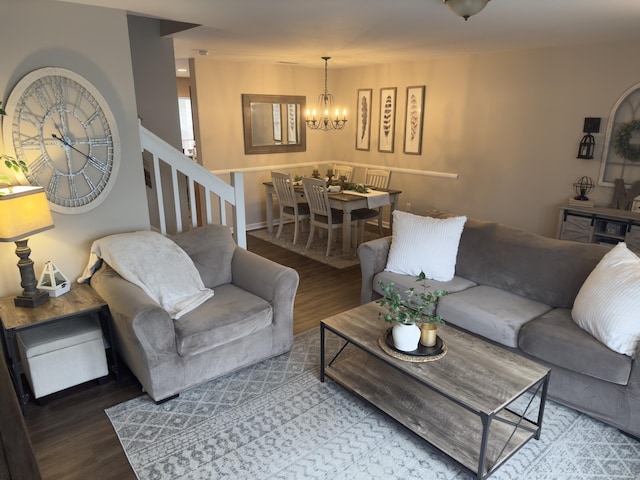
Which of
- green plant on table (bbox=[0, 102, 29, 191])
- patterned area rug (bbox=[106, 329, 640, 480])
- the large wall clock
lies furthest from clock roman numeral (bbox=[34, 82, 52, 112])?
patterned area rug (bbox=[106, 329, 640, 480])

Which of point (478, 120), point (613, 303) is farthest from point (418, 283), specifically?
point (478, 120)

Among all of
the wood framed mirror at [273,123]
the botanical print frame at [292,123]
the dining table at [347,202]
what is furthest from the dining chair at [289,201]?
the botanical print frame at [292,123]

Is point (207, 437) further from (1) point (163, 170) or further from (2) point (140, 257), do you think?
(1) point (163, 170)

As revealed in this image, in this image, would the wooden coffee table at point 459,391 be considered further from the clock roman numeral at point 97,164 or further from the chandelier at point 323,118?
the chandelier at point 323,118

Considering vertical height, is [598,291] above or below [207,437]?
above

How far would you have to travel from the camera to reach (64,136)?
2.82 metres

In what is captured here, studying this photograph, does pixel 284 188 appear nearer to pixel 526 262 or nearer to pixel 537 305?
pixel 526 262

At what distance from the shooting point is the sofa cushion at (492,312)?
2.63 metres

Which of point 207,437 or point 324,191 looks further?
point 324,191

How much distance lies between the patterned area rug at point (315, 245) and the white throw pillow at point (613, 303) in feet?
8.89

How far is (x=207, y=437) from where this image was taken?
7.54 feet

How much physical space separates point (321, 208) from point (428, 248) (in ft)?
7.15

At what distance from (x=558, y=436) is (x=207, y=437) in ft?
6.07

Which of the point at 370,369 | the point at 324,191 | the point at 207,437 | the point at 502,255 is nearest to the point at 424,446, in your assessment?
the point at 370,369
